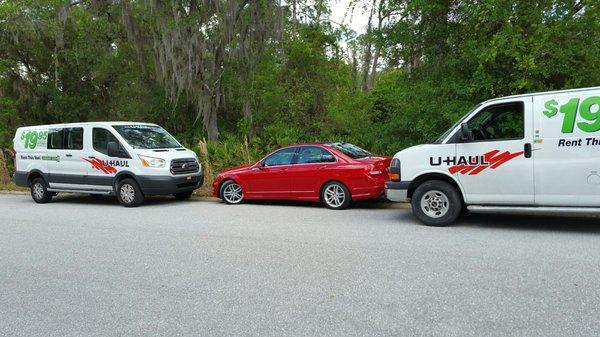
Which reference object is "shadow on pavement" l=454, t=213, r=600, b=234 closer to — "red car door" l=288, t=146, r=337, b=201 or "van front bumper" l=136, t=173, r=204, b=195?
"red car door" l=288, t=146, r=337, b=201

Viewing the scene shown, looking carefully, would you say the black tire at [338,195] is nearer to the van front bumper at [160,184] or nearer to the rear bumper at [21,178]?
the van front bumper at [160,184]

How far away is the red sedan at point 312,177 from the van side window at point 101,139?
2873 millimetres

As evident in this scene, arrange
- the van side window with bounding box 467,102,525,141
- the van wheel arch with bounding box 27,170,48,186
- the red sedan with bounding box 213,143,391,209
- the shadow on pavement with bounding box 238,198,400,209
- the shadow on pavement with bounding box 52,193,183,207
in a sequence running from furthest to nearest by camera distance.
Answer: the van wheel arch with bounding box 27,170,48,186, the shadow on pavement with bounding box 52,193,183,207, the shadow on pavement with bounding box 238,198,400,209, the red sedan with bounding box 213,143,391,209, the van side window with bounding box 467,102,525,141

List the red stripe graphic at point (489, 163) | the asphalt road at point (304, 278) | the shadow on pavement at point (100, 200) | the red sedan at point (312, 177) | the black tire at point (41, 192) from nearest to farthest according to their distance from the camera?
1. the asphalt road at point (304, 278)
2. the red stripe graphic at point (489, 163)
3. the red sedan at point (312, 177)
4. the shadow on pavement at point (100, 200)
5. the black tire at point (41, 192)

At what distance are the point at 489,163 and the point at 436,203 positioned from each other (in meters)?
1.07

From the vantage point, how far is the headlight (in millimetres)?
11016

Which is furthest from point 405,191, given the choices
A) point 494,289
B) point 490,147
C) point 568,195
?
point 494,289

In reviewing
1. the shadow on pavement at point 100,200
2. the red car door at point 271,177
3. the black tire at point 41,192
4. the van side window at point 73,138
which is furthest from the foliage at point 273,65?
the black tire at point 41,192

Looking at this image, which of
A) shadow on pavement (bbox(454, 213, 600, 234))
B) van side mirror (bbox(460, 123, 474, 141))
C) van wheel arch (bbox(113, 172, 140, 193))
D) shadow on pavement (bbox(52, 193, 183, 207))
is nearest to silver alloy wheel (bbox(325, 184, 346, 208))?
shadow on pavement (bbox(454, 213, 600, 234))

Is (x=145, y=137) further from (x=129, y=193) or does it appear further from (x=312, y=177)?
(x=312, y=177)

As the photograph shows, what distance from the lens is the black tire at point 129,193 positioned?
11164 millimetres

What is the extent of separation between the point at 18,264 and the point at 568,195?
7.66 metres

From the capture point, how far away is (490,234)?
23.1 ft

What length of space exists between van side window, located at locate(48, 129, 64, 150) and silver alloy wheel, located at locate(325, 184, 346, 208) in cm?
727
